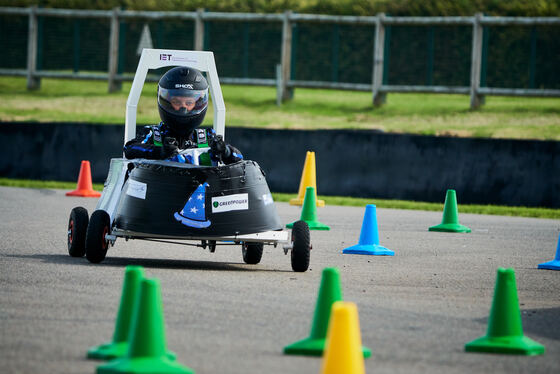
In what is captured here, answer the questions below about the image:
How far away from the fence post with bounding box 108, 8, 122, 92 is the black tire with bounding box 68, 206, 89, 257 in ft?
67.8

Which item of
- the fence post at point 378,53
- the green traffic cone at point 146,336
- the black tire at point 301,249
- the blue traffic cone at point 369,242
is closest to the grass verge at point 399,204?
the blue traffic cone at point 369,242

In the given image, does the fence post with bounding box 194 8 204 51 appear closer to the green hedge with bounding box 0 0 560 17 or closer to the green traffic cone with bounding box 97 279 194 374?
the green hedge with bounding box 0 0 560 17

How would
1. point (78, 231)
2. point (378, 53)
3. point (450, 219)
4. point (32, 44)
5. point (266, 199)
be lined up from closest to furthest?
point (266, 199) < point (78, 231) < point (450, 219) < point (378, 53) < point (32, 44)

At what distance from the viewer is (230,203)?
380 inches

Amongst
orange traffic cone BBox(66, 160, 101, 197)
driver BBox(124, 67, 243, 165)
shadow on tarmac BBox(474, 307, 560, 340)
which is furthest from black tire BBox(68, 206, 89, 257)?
orange traffic cone BBox(66, 160, 101, 197)

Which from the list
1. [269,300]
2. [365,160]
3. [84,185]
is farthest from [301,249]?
[365,160]

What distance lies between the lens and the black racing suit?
10312 millimetres

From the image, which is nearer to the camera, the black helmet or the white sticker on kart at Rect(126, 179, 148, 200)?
the white sticker on kart at Rect(126, 179, 148, 200)

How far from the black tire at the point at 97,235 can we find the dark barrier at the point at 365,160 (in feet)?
33.2

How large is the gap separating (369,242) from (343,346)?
277 inches

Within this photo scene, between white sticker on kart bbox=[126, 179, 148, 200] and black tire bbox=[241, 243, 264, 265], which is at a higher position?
white sticker on kart bbox=[126, 179, 148, 200]

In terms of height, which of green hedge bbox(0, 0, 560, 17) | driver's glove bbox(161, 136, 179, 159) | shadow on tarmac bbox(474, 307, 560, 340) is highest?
green hedge bbox(0, 0, 560, 17)

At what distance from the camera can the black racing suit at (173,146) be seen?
10.3 m

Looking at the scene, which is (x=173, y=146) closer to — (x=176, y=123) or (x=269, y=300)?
(x=176, y=123)
